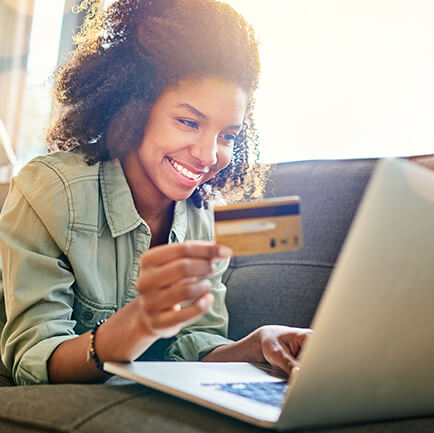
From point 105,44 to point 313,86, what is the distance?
0.87 metres

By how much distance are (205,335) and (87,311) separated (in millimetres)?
243

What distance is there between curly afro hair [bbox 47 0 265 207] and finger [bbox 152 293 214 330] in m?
0.52

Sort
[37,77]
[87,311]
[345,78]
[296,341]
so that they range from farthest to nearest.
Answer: [37,77]
[345,78]
[87,311]
[296,341]

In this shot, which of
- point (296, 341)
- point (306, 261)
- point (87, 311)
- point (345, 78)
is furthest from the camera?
point (345, 78)

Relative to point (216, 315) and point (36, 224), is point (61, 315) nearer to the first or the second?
point (36, 224)

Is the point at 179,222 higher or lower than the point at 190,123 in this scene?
lower

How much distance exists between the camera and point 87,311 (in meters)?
0.96

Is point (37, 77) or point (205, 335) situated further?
point (37, 77)

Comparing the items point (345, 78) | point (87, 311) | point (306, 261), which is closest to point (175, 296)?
point (87, 311)

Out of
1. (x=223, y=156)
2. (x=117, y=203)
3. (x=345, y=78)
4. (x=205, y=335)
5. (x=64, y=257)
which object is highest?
(x=345, y=78)

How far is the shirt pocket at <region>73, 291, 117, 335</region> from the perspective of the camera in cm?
95

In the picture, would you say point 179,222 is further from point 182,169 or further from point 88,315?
point 88,315

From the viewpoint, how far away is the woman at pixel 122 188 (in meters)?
0.85

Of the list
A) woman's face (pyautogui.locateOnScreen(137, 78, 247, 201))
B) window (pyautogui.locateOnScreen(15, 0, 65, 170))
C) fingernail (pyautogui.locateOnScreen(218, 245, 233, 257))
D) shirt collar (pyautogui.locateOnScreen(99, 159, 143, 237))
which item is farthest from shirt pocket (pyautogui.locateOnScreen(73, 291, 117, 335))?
window (pyautogui.locateOnScreen(15, 0, 65, 170))
